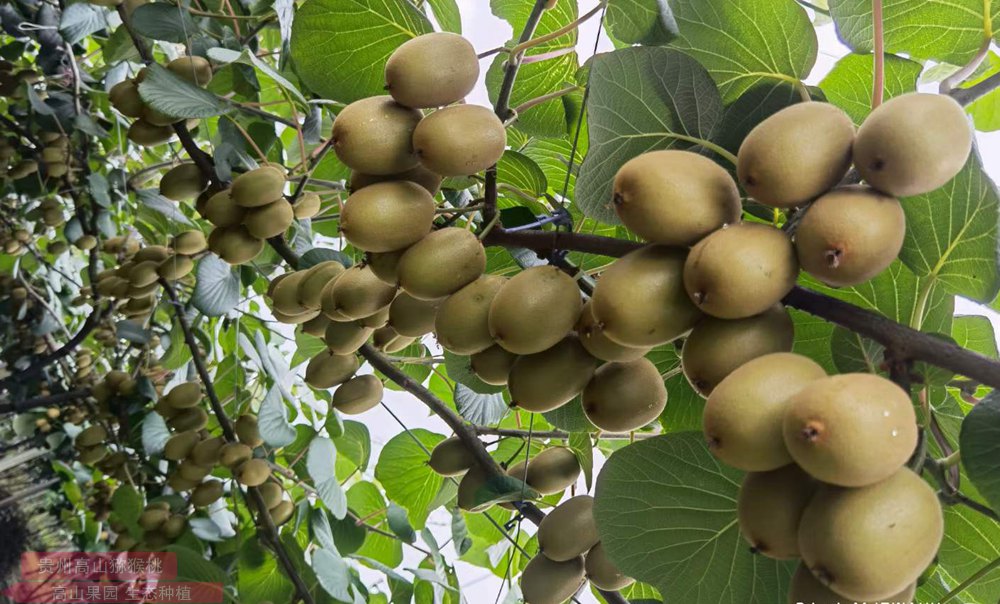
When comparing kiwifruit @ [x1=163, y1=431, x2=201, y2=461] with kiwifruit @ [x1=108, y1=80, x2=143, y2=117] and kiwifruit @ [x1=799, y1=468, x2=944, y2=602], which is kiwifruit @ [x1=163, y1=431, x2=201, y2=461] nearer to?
kiwifruit @ [x1=108, y1=80, x2=143, y2=117]

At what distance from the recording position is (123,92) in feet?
3.59

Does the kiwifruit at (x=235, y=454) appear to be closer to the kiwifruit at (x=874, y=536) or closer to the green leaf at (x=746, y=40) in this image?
the green leaf at (x=746, y=40)

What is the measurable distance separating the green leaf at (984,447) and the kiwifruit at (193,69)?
0.99 meters

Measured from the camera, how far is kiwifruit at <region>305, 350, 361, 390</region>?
101cm

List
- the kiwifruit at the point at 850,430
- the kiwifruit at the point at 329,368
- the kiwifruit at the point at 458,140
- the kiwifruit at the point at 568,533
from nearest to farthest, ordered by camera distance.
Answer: the kiwifruit at the point at 850,430
the kiwifruit at the point at 458,140
the kiwifruit at the point at 568,533
the kiwifruit at the point at 329,368

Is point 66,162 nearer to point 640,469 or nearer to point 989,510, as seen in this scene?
point 640,469

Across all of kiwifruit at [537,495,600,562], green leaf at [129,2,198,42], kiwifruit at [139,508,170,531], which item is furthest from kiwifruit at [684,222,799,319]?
kiwifruit at [139,508,170,531]

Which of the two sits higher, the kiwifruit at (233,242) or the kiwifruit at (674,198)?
the kiwifruit at (674,198)

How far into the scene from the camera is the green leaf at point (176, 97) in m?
0.91

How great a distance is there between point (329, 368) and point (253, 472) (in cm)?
31

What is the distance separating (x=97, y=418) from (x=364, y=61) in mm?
1340

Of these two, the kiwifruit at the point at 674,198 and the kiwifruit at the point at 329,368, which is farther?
the kiwifruit at the point at 329,368

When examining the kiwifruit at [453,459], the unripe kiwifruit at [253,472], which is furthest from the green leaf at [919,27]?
the unripe kiwifruit at [253,472]

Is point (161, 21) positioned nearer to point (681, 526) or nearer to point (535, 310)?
point (535, 310)
